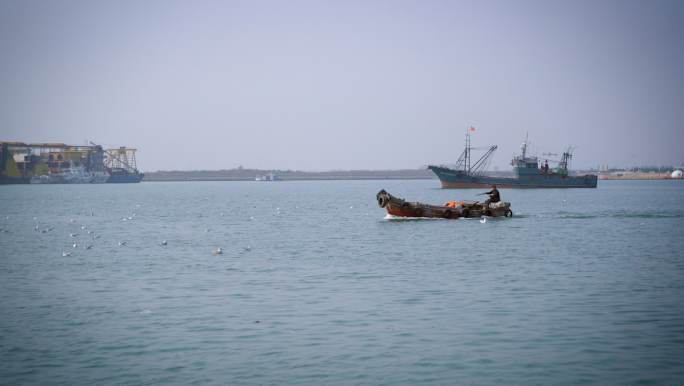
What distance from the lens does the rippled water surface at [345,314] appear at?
11.8m

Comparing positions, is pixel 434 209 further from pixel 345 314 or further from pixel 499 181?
pixel 499 181

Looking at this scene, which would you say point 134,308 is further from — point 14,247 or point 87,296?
point 14,247

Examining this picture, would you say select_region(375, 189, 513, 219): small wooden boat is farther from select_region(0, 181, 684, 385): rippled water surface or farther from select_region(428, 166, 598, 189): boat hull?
select_region(428, 166, 598, 189): boat hull

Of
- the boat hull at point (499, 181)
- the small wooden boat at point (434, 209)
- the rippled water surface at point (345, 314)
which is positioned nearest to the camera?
the rippled water surface at point (345, 314)

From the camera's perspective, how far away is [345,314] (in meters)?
15.9

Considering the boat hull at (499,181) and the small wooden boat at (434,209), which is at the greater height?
the boat hull at (499,181)

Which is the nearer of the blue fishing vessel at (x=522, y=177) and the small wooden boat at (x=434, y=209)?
the small wooden boat at (x=434, y=209)

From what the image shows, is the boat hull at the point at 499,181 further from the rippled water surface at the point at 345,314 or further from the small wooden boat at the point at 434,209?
the rippled water surface at the point at 345,314

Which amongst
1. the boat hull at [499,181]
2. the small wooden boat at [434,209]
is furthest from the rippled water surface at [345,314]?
the boat hull at [499,181]

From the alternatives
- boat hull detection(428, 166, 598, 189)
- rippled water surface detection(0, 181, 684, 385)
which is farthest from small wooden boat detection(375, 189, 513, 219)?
boat hull detection(428, 166, 598, 189)

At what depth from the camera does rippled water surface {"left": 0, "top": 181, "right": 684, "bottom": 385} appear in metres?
11.8

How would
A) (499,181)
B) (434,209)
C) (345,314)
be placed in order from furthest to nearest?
1. (499,181)
2. (434,209)
3. (345,314)

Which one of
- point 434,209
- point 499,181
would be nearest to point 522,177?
point 499,181

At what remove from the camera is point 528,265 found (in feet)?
79.6
